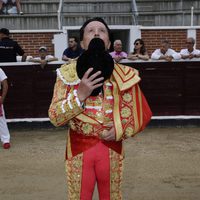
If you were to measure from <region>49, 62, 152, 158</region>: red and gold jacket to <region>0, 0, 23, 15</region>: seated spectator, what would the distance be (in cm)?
812

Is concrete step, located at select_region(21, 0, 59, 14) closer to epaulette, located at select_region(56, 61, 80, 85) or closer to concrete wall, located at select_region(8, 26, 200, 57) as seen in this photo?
concrete wall, located at select_region(8, 26, 200, 57)

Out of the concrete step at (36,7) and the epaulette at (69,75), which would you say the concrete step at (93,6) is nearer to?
the concrete step at (36,7)

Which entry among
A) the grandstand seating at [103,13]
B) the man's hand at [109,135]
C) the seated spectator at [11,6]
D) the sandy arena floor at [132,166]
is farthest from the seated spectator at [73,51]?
the man's hand at [109,135]

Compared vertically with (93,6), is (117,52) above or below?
below

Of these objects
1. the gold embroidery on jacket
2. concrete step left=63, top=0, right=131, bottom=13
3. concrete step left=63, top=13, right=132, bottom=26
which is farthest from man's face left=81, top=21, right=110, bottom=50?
concrete step left=63, top=0, right=131, bottom=13

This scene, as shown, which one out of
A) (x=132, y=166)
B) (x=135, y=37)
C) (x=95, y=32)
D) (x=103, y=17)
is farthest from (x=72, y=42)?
(x=95, y=32)

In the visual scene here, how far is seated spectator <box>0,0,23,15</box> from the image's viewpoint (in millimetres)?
9828

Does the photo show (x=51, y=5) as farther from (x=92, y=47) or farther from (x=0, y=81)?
(x=92, y=47)

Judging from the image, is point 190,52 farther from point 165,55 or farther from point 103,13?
point 103,13

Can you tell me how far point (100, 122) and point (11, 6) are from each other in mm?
8521

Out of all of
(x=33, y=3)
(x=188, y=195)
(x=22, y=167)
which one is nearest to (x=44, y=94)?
(x=22, y=167)

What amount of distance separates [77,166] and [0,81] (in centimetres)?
343

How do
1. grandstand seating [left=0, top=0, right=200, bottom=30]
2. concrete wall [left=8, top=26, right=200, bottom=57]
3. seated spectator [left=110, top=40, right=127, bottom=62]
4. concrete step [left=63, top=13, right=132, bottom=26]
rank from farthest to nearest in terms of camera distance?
concrete step [left=63, top=13, right=132, bottom=26], grandstand seating [left=0, top=0, right=200, bottom=30], concrete wall [left=8, top=26, right=200, bottom=57], seated spectator [left=110, top=40, right=127, bottom=62]

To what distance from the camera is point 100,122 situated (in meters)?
2.05
